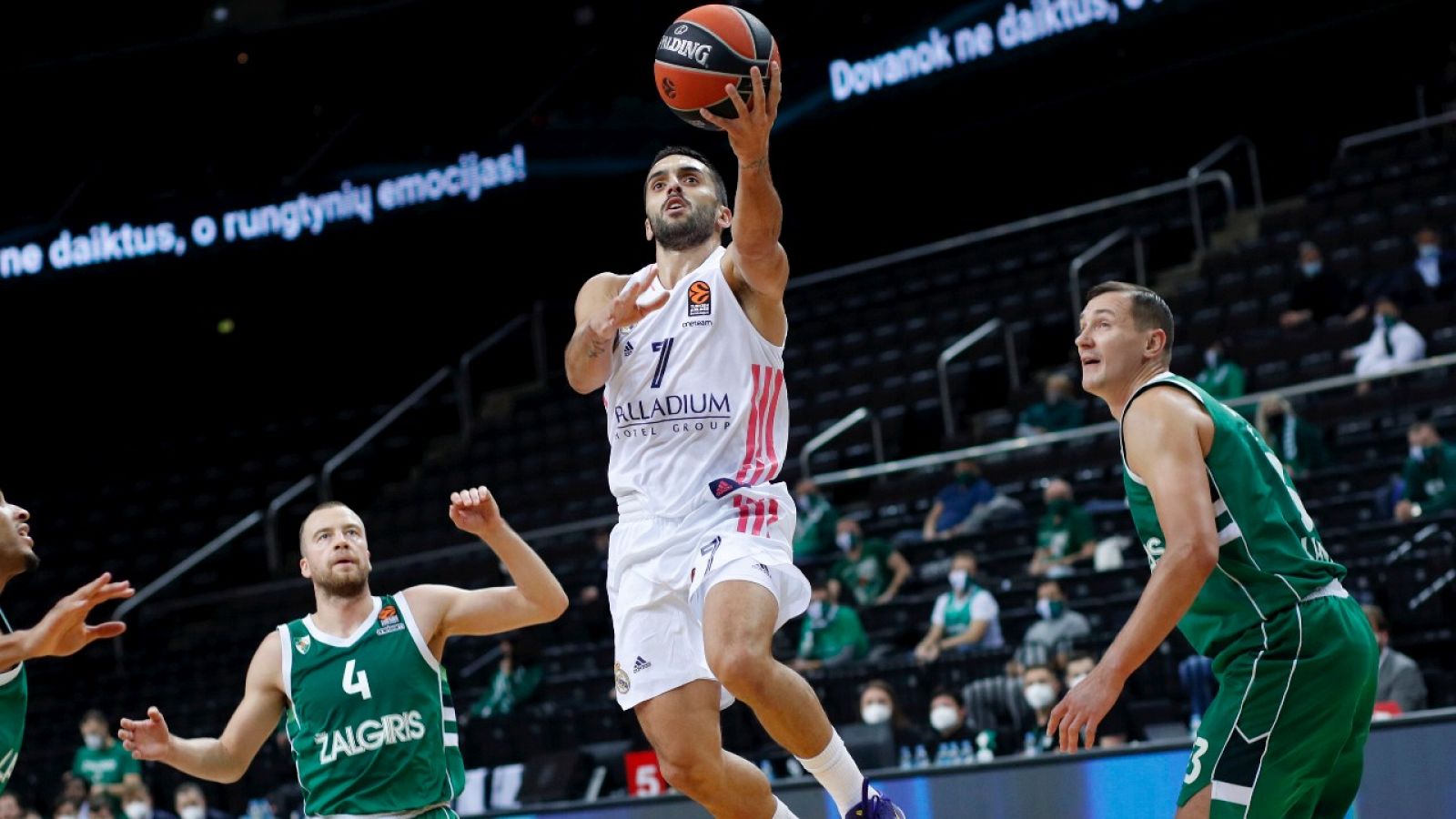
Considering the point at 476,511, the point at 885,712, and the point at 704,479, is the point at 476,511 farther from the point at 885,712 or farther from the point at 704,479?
the point at 885,712

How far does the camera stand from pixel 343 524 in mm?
6496

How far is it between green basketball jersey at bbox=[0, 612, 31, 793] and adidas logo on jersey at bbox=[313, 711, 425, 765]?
0.99 m

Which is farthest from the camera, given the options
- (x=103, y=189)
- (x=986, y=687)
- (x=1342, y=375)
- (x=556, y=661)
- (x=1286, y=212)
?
(x=103, y=189)

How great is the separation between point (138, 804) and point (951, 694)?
6360 millimetres

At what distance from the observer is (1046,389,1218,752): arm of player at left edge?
4.03 metres

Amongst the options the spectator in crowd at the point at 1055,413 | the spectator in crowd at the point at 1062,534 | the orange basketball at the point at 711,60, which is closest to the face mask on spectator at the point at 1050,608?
the spectator in crowd at the point at 1062,534

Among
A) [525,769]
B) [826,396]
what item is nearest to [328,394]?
[826,396]

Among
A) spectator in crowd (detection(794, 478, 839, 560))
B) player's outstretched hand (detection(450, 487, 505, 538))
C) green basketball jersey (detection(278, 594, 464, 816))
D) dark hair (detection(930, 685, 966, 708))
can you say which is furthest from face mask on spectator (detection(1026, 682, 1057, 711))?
player's outstretched hand (detection(450, 487, 505, 538))

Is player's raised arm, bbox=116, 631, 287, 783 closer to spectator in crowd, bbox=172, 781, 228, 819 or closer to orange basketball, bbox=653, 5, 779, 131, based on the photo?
orange basketball, bbox=653, 5, 779, 131

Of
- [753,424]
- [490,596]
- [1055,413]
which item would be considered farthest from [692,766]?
[1055,413]

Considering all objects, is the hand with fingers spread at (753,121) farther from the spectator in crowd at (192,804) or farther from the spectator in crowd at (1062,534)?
Result: the spectator in crowd at (192,804)

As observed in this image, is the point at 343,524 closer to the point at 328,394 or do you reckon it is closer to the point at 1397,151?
the point at 1397,151

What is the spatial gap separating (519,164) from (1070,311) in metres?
7.56

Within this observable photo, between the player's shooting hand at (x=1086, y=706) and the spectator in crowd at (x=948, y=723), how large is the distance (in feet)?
23.7
